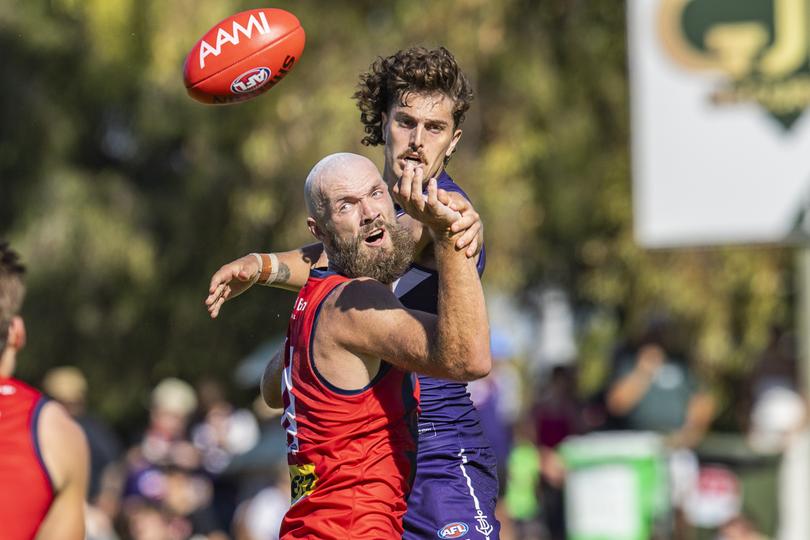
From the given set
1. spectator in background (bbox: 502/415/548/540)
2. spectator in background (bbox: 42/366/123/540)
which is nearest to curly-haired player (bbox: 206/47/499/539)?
spectator in background (bbox: 42/366/123/540)

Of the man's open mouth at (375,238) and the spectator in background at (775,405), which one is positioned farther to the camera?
the spectator in background at (775,405)

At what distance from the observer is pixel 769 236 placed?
518 inches

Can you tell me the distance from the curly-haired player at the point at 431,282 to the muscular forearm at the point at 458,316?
83 cm

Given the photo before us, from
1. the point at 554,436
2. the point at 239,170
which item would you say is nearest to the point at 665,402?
the point at 554,436

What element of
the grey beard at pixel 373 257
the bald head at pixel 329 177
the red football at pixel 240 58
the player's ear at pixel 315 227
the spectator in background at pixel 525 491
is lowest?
the spectator in background at pixel 525 491

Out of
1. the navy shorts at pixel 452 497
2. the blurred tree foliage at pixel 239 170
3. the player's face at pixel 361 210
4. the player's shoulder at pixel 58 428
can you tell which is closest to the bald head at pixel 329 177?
the player's face at pixel 361 210

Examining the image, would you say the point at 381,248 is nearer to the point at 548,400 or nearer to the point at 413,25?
the point at 548,400

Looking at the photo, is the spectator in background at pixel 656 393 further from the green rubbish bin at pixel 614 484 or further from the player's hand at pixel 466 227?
the player's hand at pixel 466 227

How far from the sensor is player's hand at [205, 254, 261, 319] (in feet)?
16.9

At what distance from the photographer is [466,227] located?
446 cm

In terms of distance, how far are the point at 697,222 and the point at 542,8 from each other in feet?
16.3

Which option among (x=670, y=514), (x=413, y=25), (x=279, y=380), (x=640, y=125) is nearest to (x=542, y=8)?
(x=413, y=25)

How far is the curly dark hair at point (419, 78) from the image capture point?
219 inches

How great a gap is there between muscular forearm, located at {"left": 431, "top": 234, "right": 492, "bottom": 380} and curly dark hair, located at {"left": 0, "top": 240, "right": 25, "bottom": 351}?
1947 millimetres
